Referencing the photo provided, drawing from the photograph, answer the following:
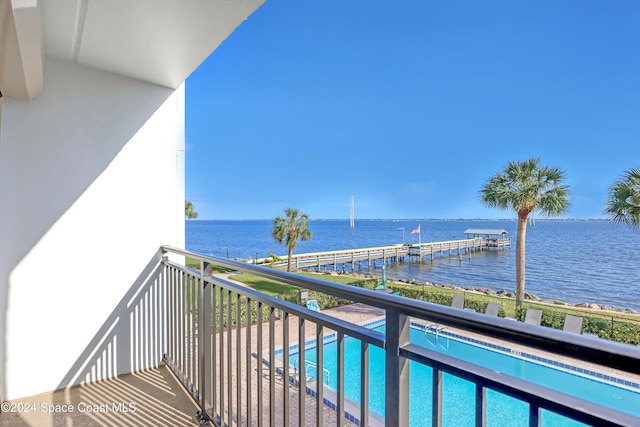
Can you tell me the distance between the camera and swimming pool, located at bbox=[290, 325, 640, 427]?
345 cm

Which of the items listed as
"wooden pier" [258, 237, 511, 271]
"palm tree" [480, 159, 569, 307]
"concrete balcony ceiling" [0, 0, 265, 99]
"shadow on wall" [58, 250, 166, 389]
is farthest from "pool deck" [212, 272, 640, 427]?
"wooden pier" [258, 237, 511, 271]

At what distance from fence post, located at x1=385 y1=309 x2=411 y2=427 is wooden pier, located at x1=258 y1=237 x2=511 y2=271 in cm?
1768

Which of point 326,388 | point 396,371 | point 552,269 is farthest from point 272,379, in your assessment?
point 552,269

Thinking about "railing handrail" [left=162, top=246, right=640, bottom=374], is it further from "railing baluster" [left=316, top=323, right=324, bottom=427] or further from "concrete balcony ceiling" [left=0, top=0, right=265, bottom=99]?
"concrete balcony ceiling" [left=0, top=0, right=265, bottom=99]

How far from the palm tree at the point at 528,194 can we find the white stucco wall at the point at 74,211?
526 inches

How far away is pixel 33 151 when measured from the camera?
6.97 ft

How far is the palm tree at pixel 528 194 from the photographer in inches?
500

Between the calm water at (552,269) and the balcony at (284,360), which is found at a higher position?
the balcony at (284,360)

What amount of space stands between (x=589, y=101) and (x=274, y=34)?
31.1 metres

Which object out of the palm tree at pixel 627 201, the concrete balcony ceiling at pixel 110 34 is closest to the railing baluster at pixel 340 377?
the concrete balcony ceiling at pixel 110 34

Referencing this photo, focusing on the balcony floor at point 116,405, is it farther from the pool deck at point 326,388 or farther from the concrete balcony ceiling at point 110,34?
the concrete balcony ceiling at point 110,34

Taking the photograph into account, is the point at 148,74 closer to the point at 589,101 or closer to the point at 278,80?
the point at 278,80

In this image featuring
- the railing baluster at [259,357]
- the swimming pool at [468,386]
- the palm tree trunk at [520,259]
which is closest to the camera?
the railing baluster at [259,357]

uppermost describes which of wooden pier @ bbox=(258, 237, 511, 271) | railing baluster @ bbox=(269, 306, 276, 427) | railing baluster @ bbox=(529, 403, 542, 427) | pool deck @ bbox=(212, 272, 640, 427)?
railing baluster @ bbox=(529, 403, 542, 427)
